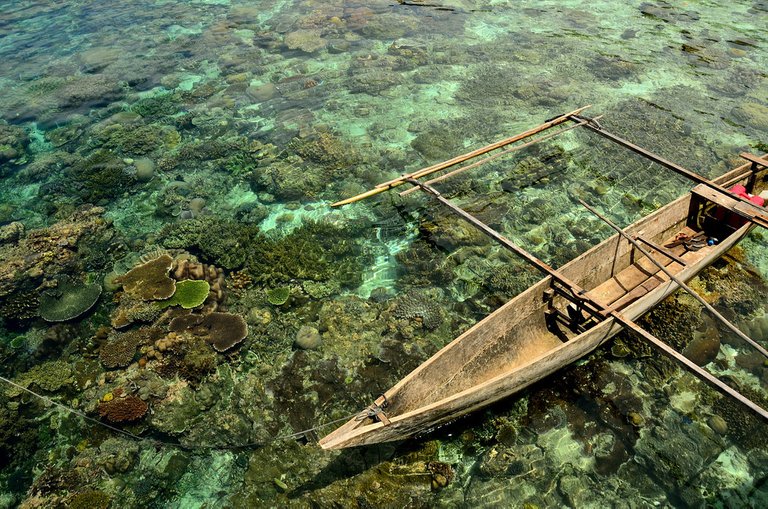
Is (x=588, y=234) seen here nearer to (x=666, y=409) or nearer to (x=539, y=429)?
(x=666, y=409)

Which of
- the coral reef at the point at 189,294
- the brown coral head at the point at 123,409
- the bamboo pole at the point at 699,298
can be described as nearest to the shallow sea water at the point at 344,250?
the brown coral head at the point at 123,409

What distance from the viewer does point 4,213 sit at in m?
11.4

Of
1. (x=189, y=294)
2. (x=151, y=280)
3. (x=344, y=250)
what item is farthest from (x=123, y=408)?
(x=344, y=250)

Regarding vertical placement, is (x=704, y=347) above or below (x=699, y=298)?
below

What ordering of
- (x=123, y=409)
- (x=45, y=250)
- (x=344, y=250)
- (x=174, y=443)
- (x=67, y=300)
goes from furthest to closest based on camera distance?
(x=45, y=250) → (x=344, y=250) → (x=67, y=300) → (x=123, y=409) → (x=174, y=443)

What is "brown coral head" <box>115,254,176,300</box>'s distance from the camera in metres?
8.84

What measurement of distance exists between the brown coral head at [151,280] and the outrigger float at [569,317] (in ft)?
17.0

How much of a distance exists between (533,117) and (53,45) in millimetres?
19880

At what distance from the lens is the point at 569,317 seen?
7508mm

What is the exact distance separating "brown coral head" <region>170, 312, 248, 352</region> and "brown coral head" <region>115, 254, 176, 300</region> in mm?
774

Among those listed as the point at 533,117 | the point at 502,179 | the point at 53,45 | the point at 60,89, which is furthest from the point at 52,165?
the point at 533,117

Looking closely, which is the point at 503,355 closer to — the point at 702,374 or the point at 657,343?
the point at 657,343

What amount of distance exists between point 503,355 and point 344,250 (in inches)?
161

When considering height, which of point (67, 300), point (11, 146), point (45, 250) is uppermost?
point (11, 146)
